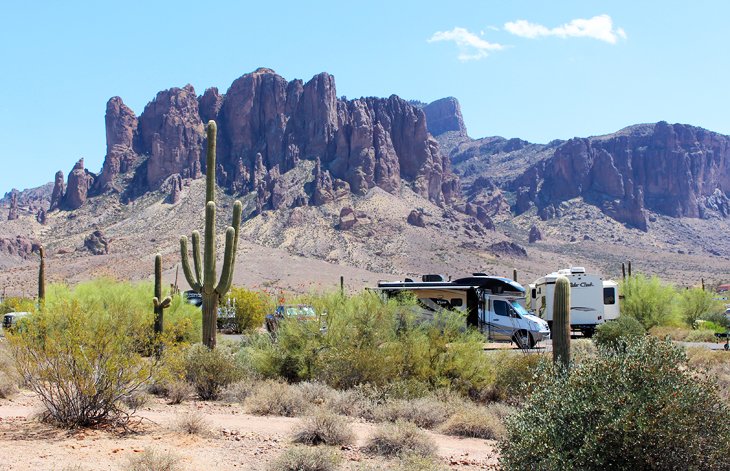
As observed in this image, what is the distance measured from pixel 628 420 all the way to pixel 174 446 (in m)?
6.02

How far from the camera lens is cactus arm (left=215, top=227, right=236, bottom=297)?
1922 cm

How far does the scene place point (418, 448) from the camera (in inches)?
404

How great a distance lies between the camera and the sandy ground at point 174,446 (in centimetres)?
919

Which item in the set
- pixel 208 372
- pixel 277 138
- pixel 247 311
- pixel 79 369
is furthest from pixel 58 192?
pixel 79 369

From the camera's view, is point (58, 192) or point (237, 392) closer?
point (237, 392)

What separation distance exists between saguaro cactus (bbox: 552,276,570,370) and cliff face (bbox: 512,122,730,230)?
495 ft

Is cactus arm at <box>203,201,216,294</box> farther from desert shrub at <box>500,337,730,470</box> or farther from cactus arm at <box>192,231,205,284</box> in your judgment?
desert shrub at <box>500,337,730,470</box>

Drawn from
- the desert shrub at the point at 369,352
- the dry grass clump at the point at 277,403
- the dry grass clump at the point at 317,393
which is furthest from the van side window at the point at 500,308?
the dry grass clump at the point at 277,403

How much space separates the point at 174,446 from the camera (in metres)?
10.1

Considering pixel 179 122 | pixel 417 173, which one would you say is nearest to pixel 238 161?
pixel 179 122

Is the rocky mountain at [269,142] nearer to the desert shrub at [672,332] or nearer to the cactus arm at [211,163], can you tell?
the desert shrub at [672,332]

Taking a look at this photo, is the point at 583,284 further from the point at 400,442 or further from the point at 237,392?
the point at 400,442

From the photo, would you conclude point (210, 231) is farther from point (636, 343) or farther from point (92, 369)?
point (636, 343)

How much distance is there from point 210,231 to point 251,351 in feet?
10.8
